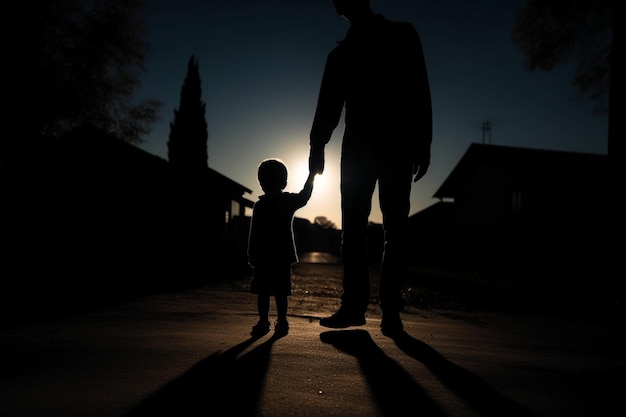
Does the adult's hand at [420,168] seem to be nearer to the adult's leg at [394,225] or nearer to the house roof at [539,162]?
the adult's leg at [394,225]

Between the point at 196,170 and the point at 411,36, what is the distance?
2715 cm

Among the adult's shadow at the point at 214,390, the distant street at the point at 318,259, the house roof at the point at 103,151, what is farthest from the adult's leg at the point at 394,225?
the distant street at the point at 318,259

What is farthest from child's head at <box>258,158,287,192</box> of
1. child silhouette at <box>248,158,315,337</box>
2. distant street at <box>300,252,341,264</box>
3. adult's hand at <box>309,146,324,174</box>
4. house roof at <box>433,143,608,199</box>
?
distant street at <box>300,252,341,264</box>

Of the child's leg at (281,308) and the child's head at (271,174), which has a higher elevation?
the child's head at (271,174)

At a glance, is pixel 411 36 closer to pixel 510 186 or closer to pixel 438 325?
pixel 438 325

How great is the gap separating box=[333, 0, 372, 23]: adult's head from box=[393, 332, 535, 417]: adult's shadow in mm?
1997

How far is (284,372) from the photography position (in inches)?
79.8

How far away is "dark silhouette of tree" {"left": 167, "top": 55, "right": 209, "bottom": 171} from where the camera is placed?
164 feet

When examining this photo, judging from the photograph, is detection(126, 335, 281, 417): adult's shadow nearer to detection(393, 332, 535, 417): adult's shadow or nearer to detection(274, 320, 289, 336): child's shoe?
detection(393, 332, 535, 417): adult's shadow

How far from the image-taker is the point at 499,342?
11.0 ft

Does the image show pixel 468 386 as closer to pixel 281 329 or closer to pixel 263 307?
pixel 281 329

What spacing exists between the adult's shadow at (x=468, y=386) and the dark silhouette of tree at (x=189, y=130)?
47560mm

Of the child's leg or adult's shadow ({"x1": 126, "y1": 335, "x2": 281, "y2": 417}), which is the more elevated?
the child's leg

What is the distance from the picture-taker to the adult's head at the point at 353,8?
344cm
